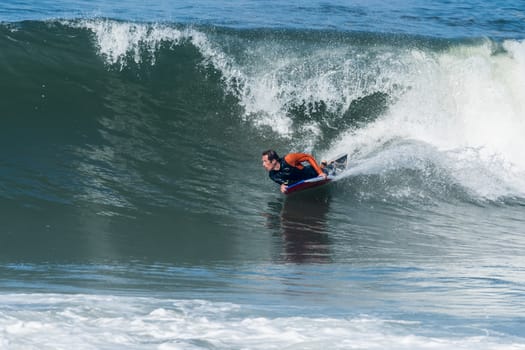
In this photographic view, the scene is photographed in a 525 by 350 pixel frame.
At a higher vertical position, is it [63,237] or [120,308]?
[120,308]

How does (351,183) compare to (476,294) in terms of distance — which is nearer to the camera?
(476,294)

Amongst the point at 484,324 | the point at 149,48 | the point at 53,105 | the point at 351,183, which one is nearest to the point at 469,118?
the point at 351,183

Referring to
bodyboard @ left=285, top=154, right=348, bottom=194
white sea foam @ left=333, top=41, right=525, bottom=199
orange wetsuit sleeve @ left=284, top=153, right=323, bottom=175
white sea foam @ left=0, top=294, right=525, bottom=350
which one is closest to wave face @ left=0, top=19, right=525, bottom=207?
white sea foam @ left=333, top=41, right=525, bottom=199

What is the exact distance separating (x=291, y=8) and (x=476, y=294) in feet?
54.3

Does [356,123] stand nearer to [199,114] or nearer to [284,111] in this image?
[284,111]

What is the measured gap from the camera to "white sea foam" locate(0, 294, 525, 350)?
425 centimetres

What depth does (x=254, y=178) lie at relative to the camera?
1232 centimetres

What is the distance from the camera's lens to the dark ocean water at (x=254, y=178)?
193 inches

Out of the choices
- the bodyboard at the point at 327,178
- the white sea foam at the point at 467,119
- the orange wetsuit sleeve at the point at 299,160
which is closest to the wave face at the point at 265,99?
the white sea foam at the point at 467,119

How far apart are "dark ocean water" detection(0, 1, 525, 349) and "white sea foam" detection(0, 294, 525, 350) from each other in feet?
0.06

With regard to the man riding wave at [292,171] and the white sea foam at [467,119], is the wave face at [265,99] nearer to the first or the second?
the white sea foam at [467,119]

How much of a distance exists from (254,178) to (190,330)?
7868 mm

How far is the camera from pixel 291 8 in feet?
70.6

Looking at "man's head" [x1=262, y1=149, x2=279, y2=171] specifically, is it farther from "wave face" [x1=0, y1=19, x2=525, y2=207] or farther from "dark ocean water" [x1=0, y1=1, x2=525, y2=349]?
"wave face" [x1=0, y1=19, x2=525, y2=207]
